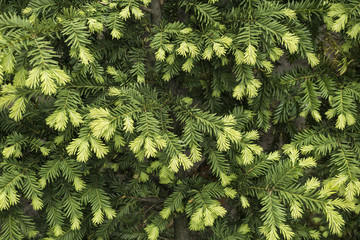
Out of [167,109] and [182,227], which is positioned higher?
[167,109]

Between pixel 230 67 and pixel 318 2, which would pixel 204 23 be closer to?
pixel 230 67

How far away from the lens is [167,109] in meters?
1.46

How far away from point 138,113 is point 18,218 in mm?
800

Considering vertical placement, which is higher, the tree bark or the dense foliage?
the dense foliage

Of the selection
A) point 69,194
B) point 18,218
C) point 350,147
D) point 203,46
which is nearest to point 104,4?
point 203,46

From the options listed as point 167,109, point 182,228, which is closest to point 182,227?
point 182,228

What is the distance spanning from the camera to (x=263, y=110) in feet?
5.33

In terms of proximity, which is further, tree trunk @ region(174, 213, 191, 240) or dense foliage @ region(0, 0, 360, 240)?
tree trunk @ region(174, 213, 191, 240)

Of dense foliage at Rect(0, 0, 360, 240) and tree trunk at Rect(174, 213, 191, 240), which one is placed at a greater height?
dense foliage at Rect(0, 0, 360, 240)

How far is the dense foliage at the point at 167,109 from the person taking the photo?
4.11 ft

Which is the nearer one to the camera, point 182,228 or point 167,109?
point 167,109

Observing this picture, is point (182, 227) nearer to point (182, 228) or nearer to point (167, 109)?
point (182, 228)

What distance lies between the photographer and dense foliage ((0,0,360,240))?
125cm

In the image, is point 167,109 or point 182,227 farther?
point 182,227
